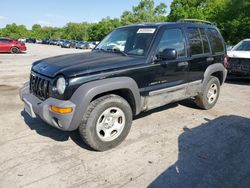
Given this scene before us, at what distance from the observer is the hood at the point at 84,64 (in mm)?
3688

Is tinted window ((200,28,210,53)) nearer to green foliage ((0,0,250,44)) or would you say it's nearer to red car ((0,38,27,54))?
red car ((0,38,27,54))

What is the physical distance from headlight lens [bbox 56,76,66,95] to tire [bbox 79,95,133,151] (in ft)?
1.46

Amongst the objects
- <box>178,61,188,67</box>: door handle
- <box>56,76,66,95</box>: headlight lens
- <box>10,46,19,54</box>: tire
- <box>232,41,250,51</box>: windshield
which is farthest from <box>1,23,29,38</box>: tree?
<box>56,76,66,95</box>: headlight lens

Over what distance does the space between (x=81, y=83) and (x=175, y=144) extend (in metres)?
1.84

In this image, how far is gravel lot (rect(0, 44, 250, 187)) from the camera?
326cm

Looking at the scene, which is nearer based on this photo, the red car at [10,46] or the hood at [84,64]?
the hood at [84,64]

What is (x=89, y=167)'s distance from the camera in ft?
11.6

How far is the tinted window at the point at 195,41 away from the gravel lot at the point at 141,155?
140 cm

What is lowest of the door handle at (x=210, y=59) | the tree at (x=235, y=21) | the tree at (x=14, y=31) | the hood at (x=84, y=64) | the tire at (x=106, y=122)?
the tree at (x=14, y=31)

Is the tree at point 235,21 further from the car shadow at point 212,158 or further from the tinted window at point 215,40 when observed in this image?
the car shadow at point 212,158

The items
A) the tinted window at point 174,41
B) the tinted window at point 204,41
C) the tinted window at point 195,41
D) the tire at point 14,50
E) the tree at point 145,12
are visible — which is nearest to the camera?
the tinted window at point 174,41

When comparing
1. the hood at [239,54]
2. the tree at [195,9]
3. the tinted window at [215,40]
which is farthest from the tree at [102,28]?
the tinted window at [215,40]

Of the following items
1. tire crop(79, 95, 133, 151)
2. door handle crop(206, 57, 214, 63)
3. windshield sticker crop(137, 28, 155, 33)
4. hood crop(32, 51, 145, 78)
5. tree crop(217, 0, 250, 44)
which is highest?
tree crop(217, 0, 250, 44)

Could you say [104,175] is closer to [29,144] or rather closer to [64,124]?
[64,124]
